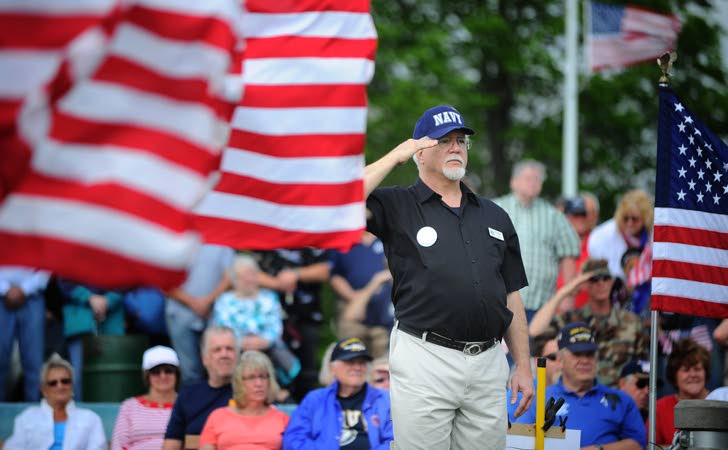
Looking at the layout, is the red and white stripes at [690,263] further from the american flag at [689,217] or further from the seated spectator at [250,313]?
the seated spectator at [250,313]

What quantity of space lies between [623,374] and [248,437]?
10.5 ft

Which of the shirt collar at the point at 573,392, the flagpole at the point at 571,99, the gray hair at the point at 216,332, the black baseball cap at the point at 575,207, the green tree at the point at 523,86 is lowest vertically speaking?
the shirt collar at the point at 573,392

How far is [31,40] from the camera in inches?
134

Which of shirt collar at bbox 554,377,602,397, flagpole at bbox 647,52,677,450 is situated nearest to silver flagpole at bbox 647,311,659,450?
flagpole at bbox 647,52,677,450

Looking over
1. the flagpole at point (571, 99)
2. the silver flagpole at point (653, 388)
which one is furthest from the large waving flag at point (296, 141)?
the flagpole at point (571, 99)

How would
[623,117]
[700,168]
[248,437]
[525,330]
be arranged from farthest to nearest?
[623,117], [248,437], [700,168], [525,330]

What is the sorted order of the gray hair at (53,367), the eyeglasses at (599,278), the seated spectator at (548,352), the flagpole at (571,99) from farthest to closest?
the flagpole at (571,99) → the eyeglasses at (599,278) → the gray hair at (53,367) → the seated spectator at (548,352)

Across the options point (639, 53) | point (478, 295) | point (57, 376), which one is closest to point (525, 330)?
point (478, 295)

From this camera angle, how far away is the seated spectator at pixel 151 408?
388 inches

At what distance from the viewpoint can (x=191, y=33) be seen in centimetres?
394

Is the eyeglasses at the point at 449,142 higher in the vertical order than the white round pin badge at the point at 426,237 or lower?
higher

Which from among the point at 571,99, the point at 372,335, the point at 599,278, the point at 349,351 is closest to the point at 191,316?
the point at 372,335

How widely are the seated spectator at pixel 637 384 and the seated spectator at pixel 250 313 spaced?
3.05 meters

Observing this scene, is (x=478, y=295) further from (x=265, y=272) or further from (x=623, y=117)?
(x=623, y=117)
